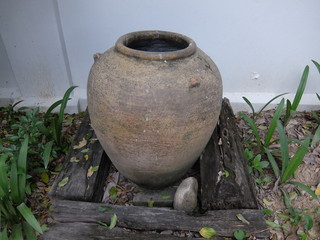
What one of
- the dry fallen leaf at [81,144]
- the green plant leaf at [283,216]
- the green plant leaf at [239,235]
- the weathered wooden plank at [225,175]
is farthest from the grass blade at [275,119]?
the dry fallen leaf at [81,144]

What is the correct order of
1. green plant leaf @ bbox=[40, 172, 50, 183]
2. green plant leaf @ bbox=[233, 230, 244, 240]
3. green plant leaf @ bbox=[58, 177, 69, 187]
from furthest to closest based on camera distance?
green plant leaf @ bbox=[40, 172, 50, 183]
green plant leaf @ bbox=[58, 177, 69, 187]
green plant leaf @ bbox=[233, 230, 244, 240]

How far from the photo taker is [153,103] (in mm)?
1137

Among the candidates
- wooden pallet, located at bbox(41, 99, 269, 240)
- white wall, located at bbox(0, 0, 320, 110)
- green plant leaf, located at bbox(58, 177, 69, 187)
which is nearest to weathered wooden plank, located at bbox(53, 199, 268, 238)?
wooden pallet, located at bbox(41, 99, 269, 240)

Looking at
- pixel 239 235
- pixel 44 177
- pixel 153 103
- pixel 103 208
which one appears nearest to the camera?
pixel 153 103

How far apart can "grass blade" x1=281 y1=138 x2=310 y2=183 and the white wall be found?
867mm

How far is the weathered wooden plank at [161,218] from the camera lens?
1307mm

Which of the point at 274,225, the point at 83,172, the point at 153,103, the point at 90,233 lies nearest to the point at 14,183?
the point at 83,172

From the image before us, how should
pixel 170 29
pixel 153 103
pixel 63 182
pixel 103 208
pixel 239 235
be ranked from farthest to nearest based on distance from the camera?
1. pixel 170 29
2. pixel 63 182
3. pixel 103 208
4. pixel 239 235
5. pixel 153 103

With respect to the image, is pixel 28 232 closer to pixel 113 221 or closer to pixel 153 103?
pixel 113 221

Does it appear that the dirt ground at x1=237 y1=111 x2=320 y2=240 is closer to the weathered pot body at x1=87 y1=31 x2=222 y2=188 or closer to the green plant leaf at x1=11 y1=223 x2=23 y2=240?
the weathered pot body at x1=87 y1=31 x2=222 y2=188

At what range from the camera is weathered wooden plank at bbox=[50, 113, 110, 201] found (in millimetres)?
1446

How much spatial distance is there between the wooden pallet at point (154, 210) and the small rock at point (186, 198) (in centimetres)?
4

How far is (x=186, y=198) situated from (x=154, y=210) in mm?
172

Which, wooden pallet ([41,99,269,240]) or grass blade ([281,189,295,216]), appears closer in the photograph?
wooden pallet ([41,99,269,240])
